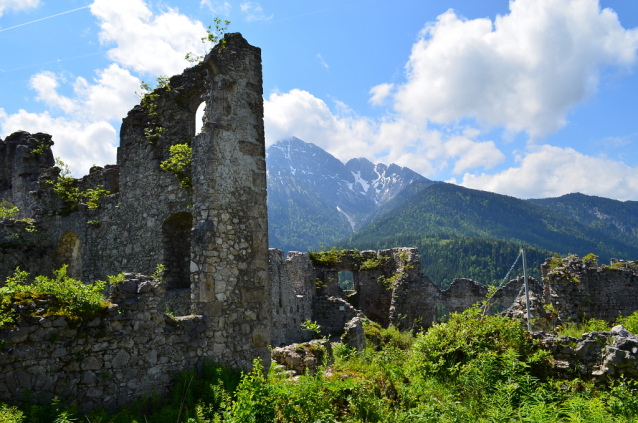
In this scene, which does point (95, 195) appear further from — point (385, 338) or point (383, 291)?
point (383, 291)

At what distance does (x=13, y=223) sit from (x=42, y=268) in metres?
1.79

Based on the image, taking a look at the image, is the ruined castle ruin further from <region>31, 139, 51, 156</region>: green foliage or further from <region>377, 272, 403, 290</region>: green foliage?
<region>377, 272, 403, 290</region>: green foliage

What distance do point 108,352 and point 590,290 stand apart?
17.0 meters

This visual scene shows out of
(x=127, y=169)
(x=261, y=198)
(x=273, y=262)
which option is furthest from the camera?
(x=273, y=262)

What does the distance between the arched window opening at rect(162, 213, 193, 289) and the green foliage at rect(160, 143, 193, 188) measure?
1.03 meters

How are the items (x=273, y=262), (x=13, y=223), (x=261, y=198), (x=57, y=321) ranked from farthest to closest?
(x=273, y=262) → (x=13, y=223) → (x=261, y=198) → (x=57, y=321)

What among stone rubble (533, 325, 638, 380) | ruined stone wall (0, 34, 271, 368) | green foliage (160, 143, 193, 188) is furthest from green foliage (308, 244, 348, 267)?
stone rubble (533, 325, 638, 380)

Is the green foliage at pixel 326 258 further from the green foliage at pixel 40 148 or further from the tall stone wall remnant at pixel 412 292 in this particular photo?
the green foliage at pixel 40 148

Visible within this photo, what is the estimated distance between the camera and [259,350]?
29.6ft

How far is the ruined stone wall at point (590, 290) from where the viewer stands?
46.5 feet

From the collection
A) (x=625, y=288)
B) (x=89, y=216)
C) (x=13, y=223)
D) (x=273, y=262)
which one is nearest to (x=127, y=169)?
(x=89, y=216)

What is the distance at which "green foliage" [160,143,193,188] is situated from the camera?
10828mm

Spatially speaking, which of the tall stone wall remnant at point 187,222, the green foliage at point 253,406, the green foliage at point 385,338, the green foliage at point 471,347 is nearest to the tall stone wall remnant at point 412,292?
the green foliage at point 471,347

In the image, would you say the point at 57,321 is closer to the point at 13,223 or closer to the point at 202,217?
the point at 202,217
